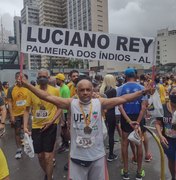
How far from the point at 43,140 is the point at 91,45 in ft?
5.61

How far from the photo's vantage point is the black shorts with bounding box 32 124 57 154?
420 centimetres

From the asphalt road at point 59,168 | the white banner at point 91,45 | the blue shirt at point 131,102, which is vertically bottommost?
the asphalt road at point 59,168

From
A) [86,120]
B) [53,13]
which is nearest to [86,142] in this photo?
[86,120]

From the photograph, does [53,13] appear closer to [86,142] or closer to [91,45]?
[91,45]

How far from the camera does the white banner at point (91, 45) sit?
3.77m

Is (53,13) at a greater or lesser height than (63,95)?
greater

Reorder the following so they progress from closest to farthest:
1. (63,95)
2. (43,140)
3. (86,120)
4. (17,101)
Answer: (86,120)
(43,140)
(63,95)
(17,101)

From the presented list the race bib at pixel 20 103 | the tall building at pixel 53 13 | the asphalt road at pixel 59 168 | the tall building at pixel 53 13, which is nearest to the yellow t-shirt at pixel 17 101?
the race bib at pixel 20 103

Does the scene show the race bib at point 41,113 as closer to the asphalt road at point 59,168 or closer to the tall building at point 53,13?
the asphalt road at point 59,168

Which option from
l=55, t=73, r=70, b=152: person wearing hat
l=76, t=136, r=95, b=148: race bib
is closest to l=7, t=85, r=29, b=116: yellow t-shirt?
l=55, t=73, r=70, b=152: person wearing hat

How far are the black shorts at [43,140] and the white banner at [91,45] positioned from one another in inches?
51.4

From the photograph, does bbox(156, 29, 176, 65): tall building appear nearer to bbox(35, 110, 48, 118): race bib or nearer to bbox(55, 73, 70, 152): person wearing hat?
bbox(55, 73, 70, 152): person wearing hat

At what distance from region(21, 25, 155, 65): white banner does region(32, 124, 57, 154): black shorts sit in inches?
51.4

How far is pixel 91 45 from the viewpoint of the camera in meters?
3.82
